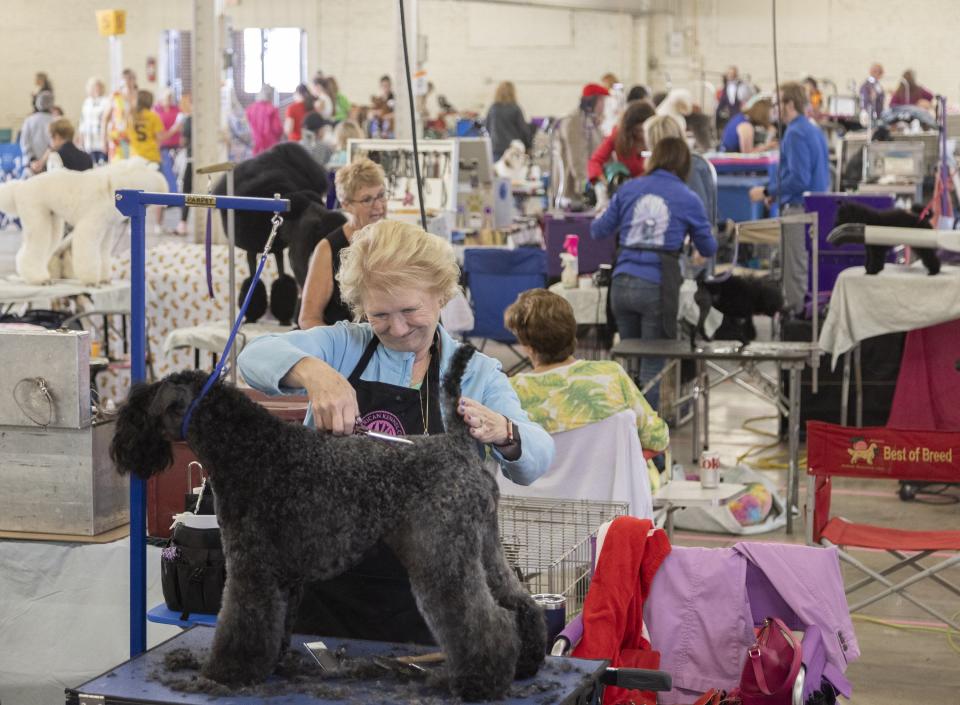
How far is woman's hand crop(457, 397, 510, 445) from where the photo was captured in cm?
196

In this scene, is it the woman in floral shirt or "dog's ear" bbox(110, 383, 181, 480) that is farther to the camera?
the woman in floral shirt

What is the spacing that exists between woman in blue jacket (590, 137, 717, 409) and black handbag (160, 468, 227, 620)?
3897 millimetres

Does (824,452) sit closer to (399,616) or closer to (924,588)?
(924,588)

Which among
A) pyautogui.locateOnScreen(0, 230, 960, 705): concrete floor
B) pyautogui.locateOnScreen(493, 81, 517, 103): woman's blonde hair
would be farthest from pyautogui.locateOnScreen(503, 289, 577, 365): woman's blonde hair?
pyautogui.locateOnScreen(493, 81, 517, 103): woman's blonde hair

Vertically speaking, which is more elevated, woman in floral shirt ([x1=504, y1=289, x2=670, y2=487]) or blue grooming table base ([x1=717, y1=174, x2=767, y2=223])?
blue grooming table base ([x1=717, y1=174, x2=767, y2=223])

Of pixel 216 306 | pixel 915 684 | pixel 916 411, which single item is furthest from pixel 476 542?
pixel 216 306

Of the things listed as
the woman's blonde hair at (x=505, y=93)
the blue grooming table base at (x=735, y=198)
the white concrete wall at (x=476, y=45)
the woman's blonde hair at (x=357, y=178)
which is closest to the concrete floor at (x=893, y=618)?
the woman's blonde hair at (x=357, y=178)

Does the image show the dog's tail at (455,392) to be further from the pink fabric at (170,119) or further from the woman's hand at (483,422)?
the pink fabric at (170,119)

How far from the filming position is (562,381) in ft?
13.8

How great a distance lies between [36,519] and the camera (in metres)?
3.11

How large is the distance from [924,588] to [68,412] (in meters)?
3.05

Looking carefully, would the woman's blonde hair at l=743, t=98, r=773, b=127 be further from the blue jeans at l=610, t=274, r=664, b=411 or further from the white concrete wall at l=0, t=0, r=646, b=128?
the white concrete wall at l=0, t=0, r=646, b=128

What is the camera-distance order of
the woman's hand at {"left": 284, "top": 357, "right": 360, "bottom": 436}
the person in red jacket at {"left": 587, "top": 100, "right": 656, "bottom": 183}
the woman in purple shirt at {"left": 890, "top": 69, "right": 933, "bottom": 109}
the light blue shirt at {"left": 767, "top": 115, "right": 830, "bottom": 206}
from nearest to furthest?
the woman's hand at {"left": 284, "top": 357, "right": 360, "bottom": 436}, the person in red jacket at {"left": 587, "top": 100, "right": 656, "bottom": 183}, the light blue shirt at {"left": 767, "top": 115, "right": 830, "bottom": 206}, the woman in purple shirt at {"left": 890, "top": 69, "right": 933, "bottom": 109}

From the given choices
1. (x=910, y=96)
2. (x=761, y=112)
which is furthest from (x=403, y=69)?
(x=910, y=96)
